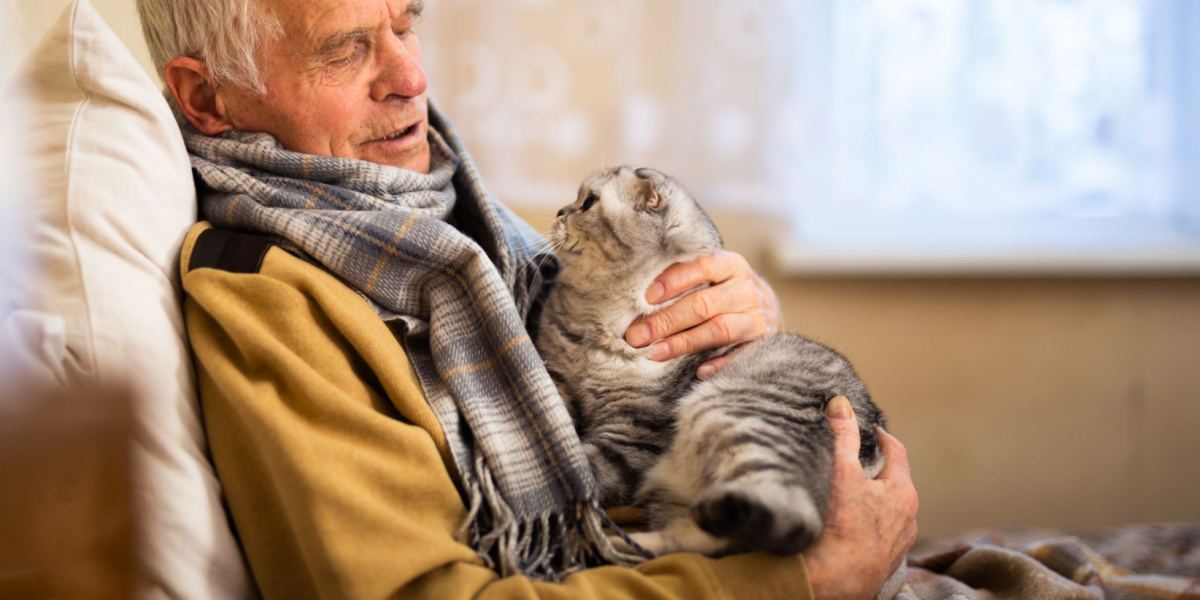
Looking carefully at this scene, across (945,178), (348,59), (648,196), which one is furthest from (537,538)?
(945,178)

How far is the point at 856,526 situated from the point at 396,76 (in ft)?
2.96

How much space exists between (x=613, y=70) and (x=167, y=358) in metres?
1.49

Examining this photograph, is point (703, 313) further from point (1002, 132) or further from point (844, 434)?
point (1002, 132)

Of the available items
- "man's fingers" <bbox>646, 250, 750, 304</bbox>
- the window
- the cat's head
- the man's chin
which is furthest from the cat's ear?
the window

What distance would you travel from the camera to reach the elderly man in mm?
1014

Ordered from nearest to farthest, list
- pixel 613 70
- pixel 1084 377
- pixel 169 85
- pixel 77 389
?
pixel 77 389 → pixel 169 85 → pixel 613 70 → pixel 1084 377

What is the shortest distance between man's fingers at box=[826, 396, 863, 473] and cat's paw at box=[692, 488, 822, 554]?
6.4 inches

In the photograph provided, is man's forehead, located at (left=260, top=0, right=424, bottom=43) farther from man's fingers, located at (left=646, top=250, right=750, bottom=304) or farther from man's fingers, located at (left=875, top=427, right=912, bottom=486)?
man's fingers, located at (left=875, top=427, right=912, bottom=486)

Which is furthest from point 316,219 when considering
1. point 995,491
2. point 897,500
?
point 995,491

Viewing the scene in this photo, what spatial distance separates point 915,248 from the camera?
2373 mm

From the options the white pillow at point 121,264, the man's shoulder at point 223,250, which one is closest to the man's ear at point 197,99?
the white pillow at point 121,264

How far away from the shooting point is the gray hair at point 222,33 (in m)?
1.28

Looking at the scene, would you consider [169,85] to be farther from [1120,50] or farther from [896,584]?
[1120,50]

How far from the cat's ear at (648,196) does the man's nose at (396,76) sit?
0.39m
